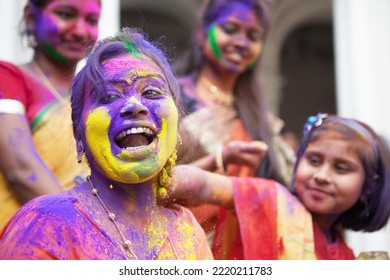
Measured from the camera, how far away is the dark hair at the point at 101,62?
5.76 feet

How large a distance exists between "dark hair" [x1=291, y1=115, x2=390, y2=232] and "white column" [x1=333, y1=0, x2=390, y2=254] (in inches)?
62.1

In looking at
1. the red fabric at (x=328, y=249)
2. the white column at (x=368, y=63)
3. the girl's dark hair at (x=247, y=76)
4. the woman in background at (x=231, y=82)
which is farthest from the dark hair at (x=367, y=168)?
the white column at (x=368, y=63)

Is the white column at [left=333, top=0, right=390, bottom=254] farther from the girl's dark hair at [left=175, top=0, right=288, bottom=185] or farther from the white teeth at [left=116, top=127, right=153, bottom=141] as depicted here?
the white teeth at [left=116, top=127, right=153, bottom=141]

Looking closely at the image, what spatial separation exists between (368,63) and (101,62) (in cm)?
272

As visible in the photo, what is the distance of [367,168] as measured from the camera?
2473 millimetres

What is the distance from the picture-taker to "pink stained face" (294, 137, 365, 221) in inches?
95.7

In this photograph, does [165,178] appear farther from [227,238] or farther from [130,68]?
[227,238]

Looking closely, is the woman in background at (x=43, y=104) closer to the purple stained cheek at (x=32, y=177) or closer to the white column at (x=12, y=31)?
the purple stained cheek at (x=32, y=177)

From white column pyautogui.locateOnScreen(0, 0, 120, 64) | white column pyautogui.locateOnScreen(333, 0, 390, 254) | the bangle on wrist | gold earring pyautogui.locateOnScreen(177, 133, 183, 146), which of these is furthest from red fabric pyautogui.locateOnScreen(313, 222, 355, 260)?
white column pyautogui.locateOnScreen(333, 0, 390, 254)

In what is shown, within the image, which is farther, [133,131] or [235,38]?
[235,38]

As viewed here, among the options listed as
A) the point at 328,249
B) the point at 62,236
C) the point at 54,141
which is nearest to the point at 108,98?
the point at 62,236

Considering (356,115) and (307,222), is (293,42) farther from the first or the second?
(307,222)
